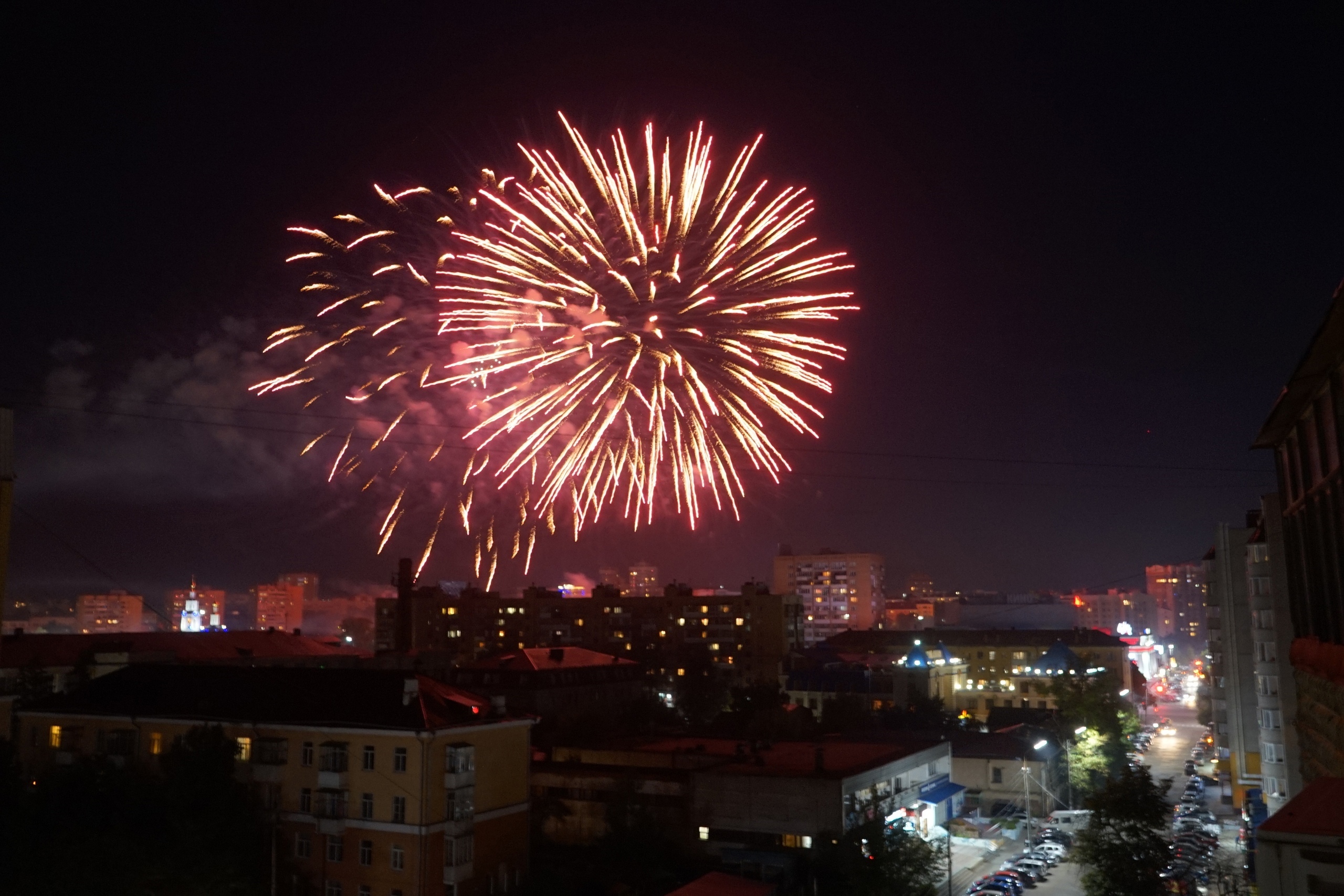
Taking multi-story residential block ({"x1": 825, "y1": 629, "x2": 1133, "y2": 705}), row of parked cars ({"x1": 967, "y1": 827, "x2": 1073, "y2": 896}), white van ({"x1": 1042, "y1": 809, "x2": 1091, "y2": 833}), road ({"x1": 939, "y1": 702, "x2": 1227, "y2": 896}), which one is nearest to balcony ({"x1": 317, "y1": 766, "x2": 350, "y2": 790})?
road ({"x1": 939, "y1": 702, "x2": 1227, "y2": 896})

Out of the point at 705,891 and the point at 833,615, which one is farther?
the point at 833,615

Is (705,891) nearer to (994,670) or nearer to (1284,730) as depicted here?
(1284,730)

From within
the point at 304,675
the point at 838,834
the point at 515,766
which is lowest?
the point at 838,834

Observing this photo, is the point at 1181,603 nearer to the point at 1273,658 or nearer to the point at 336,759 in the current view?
the point at 1273,658

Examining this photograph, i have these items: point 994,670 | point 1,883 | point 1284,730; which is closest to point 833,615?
point 994,670

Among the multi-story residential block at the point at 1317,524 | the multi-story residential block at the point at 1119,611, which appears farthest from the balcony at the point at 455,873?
the multi-story residential block at the point at 1119,611

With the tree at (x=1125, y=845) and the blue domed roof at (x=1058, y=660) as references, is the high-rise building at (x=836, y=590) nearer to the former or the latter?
the blue domed roof at (x=1058, y=660)

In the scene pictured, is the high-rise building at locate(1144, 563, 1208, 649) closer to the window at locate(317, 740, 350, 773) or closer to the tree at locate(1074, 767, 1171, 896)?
the tree at locate(1074, 767, 1171, 896)

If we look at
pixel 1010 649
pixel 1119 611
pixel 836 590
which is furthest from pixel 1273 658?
pixel 1119 611
